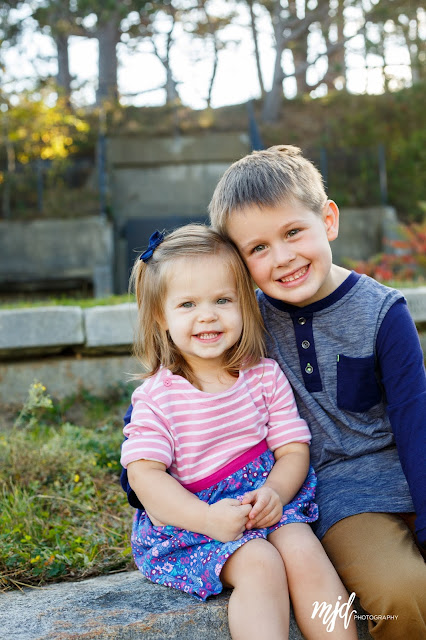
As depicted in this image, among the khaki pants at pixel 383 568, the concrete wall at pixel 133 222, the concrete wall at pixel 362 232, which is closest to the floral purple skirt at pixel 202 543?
the khaki pants at pixel 383 568

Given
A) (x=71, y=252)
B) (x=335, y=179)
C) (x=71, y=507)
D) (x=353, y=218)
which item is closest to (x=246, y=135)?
(x=335, y=179)

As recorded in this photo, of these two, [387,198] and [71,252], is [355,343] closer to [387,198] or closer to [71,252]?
[71,252]

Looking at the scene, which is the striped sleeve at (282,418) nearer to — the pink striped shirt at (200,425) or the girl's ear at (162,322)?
the pink striped shirt at (200,425)

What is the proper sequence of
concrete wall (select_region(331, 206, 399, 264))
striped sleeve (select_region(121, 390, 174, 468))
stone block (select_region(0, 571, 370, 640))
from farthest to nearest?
concrete wall (select_region(331, 206, 399, 264)) < striped sleeve (select_region(121, 390, 174, 468)) < stone block (select_region(0, 571, 370, 640))

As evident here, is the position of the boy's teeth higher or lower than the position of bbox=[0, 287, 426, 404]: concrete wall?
higher

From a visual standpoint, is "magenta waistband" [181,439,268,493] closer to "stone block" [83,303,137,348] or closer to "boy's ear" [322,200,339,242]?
"boy's ear" [322,200,339,242]

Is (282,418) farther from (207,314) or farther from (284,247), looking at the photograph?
(284,247)

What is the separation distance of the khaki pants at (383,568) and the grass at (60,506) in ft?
2.57

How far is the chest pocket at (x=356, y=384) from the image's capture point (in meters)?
2.15

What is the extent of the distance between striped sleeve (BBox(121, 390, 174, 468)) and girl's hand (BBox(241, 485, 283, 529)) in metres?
0.27

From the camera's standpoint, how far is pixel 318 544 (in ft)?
6.25

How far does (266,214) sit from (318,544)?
101cm

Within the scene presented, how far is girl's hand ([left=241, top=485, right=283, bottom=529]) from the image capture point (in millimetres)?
1863

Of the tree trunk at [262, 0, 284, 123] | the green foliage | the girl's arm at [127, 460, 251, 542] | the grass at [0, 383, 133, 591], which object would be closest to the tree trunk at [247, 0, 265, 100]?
the tree trunk at [262, 0, 284, 123]
